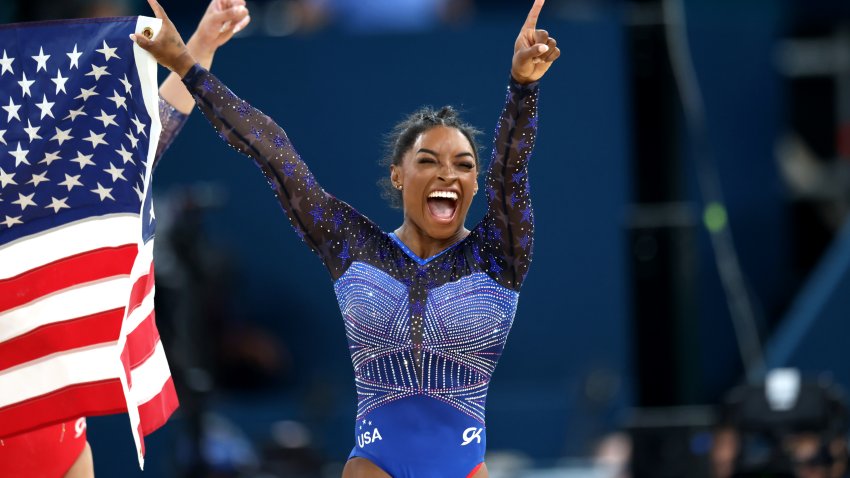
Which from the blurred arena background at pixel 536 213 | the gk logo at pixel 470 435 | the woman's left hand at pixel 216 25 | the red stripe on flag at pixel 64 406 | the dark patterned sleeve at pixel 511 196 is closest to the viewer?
the dark patterned sleeve at pixel 511 196

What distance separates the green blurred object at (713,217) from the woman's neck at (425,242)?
4.54 m

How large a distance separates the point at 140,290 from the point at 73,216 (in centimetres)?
32

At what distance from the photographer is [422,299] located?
430 centimetres

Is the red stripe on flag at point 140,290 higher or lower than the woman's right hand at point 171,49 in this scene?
lower

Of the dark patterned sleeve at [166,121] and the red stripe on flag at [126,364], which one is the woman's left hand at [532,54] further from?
the red stripe on flag at [126,364]

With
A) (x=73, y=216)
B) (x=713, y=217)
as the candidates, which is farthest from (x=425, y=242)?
(x=713, y=217)

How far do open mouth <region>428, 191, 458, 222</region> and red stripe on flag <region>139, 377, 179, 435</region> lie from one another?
3.72 feet

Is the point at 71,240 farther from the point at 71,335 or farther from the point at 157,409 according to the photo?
the point at 157,409

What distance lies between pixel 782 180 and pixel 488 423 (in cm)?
276

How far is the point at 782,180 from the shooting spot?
31.7ft

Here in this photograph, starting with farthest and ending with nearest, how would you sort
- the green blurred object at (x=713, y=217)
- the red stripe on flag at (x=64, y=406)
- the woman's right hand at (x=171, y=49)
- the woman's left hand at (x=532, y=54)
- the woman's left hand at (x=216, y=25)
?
the green blurred object at (x=713, y=217) → the woman's left hand at (x=216, y=25) → the red stripe on flag at (x=64, y=406) → the woman's right hand at (x=171, y=49) → the woman's left hand at (x=532, y=54)

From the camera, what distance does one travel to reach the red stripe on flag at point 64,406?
4594 millimetres

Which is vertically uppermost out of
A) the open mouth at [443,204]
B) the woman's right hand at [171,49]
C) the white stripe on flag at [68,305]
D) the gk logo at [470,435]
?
the woman's right hand at [171,49]

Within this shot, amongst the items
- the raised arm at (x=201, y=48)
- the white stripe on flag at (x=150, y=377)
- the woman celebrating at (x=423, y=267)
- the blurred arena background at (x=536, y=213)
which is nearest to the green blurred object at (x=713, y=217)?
the blurred arena background at (x=536, y=213)
